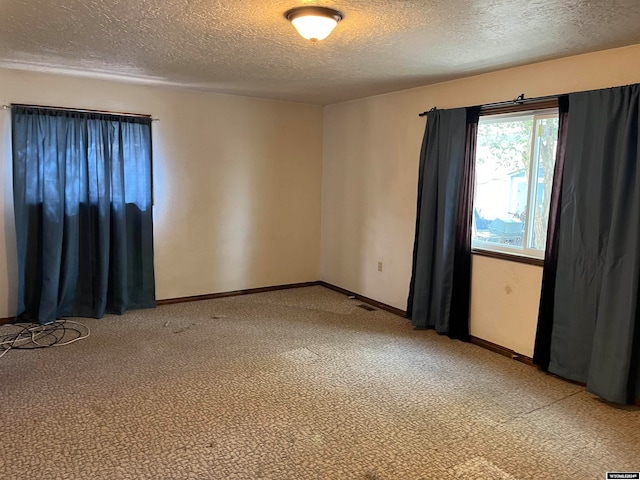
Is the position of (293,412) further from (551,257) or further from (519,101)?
(519,101)

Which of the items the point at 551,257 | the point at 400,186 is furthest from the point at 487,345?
the point at 400,186

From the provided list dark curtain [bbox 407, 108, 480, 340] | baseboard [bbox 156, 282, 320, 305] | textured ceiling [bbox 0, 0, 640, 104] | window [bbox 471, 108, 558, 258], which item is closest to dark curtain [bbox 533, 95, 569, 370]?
window [bbox 471, 108, 558, 258]

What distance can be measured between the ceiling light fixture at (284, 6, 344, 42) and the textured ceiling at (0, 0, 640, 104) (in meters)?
0.05

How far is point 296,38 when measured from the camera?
2918mm

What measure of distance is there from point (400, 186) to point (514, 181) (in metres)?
1.24

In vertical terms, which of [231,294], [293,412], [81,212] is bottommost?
[293,412]

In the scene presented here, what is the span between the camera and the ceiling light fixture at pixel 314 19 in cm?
239

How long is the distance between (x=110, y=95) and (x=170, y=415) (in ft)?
10.7

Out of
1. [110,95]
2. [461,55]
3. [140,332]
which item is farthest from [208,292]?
[461,55]

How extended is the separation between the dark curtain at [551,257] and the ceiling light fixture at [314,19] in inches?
72.0

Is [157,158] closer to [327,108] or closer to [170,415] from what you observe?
[327,108]

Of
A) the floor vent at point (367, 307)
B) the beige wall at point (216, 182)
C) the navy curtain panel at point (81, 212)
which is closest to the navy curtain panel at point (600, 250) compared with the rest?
the floor vent at point (367, 307)

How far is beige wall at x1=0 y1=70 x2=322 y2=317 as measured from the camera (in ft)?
14.2

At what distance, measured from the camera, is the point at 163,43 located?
3.12 meters
